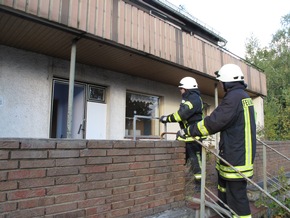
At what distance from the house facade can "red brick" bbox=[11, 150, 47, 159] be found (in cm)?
249

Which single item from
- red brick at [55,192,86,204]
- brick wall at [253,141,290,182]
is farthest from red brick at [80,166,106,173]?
brick wall at [253,141,290,182]

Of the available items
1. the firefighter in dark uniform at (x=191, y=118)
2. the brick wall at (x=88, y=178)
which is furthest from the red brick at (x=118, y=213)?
the firefighter in dark uniform at (x=191, y=118)

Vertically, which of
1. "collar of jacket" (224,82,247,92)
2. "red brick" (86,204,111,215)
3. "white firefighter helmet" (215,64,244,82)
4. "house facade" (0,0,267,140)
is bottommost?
"red brick" (86,204,111,215)

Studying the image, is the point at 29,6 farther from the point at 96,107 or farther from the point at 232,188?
the point at 232,188

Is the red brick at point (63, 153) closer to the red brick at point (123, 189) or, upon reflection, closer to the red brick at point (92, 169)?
the red brick at point (92, 169)

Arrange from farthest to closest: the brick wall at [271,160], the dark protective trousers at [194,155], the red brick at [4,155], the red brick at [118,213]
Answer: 1. the brick wall at [271,160]
2. the dark protective trousers at [194,155]
3. the red brick at [118,213]
4. the red brick at [4,155]

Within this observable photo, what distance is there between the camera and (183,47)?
24.1 ft

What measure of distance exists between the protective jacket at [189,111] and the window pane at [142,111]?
442 cm

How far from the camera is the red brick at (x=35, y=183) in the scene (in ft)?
6.81

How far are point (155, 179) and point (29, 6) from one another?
11.7 feet

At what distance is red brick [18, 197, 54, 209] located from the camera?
2.06 m

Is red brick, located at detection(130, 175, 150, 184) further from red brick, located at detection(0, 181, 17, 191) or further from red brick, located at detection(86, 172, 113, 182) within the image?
red brick, located at detection(0, 181, 17, 191)

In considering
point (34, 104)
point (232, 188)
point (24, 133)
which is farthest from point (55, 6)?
point (232, 188)

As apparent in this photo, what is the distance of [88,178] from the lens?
98.1 inches
